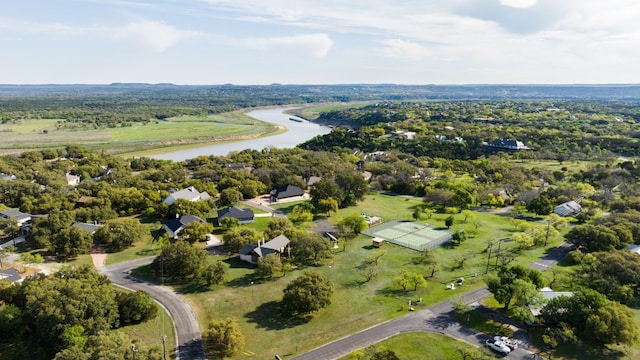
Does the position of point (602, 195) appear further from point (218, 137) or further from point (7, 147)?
point (7, 147)

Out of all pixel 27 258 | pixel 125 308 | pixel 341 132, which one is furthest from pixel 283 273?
pixel 341 132

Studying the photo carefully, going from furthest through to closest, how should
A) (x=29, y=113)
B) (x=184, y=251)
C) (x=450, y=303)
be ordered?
(x=29, y=113) < (x=184, y=251) < (x=450, y=303)

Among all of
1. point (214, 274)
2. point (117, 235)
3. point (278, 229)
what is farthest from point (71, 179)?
point (214, 274)

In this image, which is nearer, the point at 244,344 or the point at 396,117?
the point at 244,344

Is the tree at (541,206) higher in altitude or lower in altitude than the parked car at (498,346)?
higher

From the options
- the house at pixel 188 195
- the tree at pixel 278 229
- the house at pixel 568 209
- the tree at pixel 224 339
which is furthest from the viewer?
the house at pixel 188 195

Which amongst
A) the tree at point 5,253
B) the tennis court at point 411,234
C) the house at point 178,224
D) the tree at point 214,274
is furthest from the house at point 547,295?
the tree at point 5,253

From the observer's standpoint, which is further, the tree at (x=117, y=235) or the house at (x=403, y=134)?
the house at (x=403, y=134)

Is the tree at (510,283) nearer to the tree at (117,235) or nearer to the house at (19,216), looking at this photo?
the tree at (117,235)
